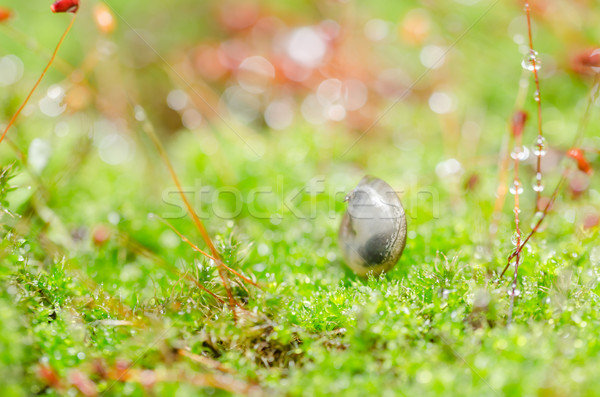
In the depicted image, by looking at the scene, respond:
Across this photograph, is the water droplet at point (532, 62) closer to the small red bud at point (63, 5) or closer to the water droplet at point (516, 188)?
the water droplet at point (516, 188)

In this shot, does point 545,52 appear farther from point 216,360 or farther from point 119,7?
point 119,7

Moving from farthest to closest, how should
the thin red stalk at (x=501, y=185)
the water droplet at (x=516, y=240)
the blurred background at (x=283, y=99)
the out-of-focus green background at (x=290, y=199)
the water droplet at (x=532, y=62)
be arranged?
the blurred background at (x=283, y=99) → the thin red stalk at (x=501, y=185) → the water droplet at (x=532, y=62) → the water droplet at (x=516, y=240) → the out-of-focus green background at (x=290, y=199)

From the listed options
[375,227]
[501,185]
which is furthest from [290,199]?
[501,185]

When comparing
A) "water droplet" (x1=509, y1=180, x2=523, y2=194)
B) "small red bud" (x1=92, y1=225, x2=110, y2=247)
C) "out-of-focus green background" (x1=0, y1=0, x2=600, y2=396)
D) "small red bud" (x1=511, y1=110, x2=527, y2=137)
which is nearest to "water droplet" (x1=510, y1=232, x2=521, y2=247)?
"out-of-focus green background" (x1=0, y1=0, x2=600, y2=396)

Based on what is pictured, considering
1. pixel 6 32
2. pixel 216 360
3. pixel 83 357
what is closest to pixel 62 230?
pixel 83 357

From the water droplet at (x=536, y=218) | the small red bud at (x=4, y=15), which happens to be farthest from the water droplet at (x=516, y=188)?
the small red bud at (x=4, y=15)
